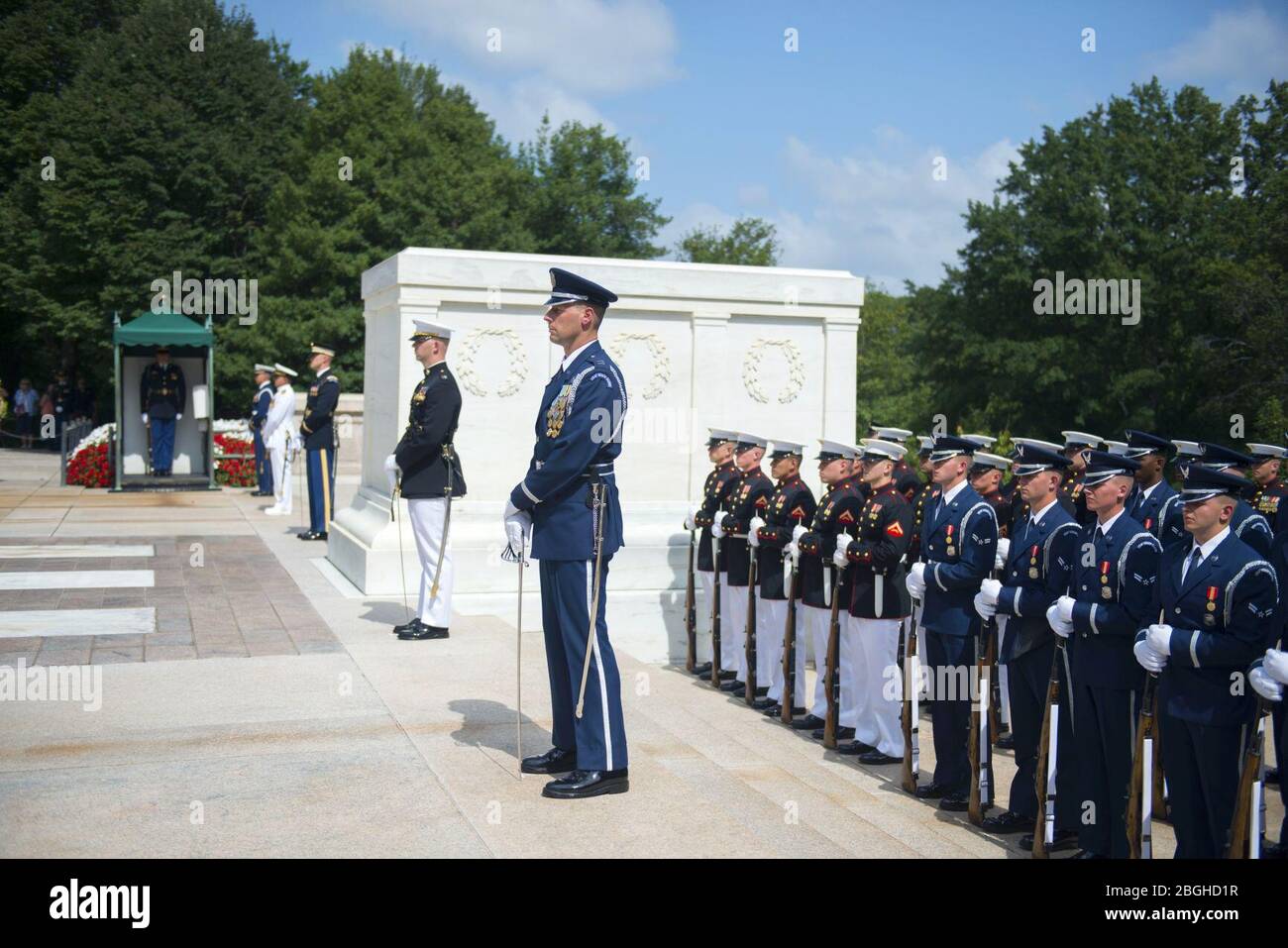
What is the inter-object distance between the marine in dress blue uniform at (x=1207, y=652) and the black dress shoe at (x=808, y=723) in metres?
A: 2.84

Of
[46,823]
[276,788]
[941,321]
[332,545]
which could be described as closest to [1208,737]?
[276,788]

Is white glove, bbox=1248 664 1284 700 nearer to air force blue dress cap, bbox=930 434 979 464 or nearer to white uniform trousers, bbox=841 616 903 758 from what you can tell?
air force blue dress cap, bbox=930 434 979 464

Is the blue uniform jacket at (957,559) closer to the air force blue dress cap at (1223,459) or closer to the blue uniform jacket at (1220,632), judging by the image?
the air force blue dress cap at (1223,459)

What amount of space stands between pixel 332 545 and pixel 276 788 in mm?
6603

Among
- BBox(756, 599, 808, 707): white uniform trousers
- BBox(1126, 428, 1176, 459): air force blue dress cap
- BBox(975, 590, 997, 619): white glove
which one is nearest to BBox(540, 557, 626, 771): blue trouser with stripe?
BBox(975, 590, 997, 619): white glove

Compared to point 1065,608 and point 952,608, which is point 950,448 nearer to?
point 952,608

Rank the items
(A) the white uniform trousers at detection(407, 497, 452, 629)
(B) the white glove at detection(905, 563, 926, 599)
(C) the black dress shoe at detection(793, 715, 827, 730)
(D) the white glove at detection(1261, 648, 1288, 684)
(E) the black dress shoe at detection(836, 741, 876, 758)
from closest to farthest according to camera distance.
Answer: (D) the white glove at detection(1261, 648, 1288, 684) → (B) the white glove at detection(905, 563, 926, 599) → (E) the black dress shoe at detection(836, 741, 876, 758) → (C) the black dress shoe at detection(793, 715, 827, 730) → (A) the white uniform trousers at detection(407, 497, 452, 629)

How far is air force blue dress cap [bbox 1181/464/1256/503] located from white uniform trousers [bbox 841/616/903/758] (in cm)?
235

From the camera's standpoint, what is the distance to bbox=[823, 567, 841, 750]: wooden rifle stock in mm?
7270

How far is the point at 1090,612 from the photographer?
523 cm

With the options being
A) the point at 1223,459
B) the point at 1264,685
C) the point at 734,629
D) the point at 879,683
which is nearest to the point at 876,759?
the point at 879,683

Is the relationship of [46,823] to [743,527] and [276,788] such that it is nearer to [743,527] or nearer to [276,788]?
[276,788]

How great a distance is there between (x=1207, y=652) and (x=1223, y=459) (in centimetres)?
170

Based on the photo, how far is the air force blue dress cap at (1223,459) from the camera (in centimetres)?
600
